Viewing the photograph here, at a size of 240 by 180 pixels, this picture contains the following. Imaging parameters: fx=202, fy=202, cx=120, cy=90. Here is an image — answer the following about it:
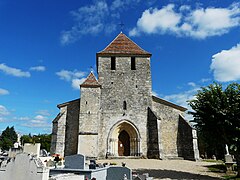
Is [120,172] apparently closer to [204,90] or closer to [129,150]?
[204,90]

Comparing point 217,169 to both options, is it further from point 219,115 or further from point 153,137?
point 153,137

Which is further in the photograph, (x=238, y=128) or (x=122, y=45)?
(x=122, y=45)

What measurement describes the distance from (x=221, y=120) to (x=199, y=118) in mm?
1281

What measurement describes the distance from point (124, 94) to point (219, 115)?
34.3 feet

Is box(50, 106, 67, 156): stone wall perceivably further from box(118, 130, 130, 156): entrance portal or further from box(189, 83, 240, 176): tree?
box(189, 83, 240, 176): tree

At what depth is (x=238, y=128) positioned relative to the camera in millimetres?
9750

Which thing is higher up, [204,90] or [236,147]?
[204,90]

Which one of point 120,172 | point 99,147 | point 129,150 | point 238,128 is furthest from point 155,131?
point 120,172

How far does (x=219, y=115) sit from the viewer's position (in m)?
10.6

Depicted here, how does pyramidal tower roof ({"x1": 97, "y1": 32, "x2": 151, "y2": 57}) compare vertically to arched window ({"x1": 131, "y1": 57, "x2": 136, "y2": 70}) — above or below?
above

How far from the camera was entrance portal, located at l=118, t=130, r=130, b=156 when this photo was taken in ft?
63.2

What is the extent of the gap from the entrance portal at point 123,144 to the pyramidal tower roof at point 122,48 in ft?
26.9

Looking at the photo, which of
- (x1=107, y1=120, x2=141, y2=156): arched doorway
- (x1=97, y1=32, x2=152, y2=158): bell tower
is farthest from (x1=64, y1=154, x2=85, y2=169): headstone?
(x1=97, y1=32, x2=152, y2=158): bell tower

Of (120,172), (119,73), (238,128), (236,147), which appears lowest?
(120,172)
